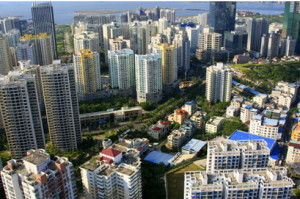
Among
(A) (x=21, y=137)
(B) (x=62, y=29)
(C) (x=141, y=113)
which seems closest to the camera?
(A) (x=21, y=137)

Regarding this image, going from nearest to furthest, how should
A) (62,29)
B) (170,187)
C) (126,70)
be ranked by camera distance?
(170,187), (126,70), (62,29)

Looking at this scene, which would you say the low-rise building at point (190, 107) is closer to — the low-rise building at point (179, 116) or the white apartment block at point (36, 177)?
the low-rise building at point (179, 116)

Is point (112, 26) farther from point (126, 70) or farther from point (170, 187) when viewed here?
point (170, 187)

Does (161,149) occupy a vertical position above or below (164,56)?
below

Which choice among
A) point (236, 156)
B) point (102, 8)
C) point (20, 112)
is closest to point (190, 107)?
point (236, 156)

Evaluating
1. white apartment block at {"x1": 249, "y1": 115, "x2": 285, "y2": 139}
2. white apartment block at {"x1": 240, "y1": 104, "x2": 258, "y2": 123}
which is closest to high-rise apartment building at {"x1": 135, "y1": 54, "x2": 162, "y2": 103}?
white apartment block at {"x1": 240, "y1": 104, "x2": 258, "y2": 123}

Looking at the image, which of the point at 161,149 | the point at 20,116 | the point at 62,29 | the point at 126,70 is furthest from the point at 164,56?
the point at 62,29

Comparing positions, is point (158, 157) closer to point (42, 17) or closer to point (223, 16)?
point (42, 17)

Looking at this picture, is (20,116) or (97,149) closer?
(20,116)
